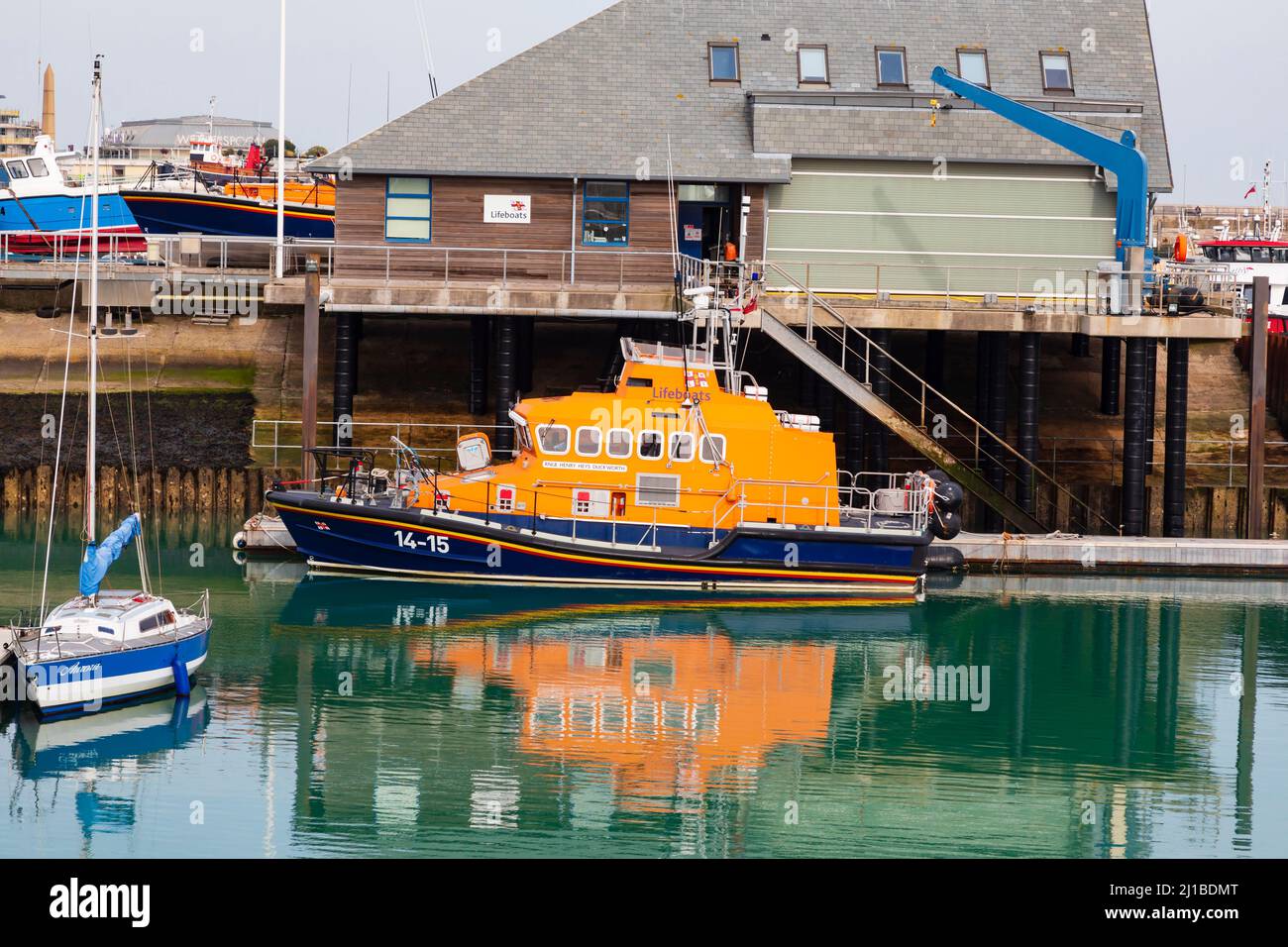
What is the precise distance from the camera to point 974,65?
35.8 metres

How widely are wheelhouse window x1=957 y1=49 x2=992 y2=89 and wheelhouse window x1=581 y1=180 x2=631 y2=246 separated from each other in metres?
7.62

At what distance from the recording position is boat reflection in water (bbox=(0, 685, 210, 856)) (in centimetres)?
→ 1777

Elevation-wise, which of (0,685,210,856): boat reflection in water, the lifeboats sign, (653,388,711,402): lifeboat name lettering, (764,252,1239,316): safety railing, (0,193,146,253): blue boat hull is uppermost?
(0,193,146,253): blue boat hull

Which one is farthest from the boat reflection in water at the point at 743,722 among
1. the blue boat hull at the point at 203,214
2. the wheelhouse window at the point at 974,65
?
the blue boat hull at the point at 203,214

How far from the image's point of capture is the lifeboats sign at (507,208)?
112 ft

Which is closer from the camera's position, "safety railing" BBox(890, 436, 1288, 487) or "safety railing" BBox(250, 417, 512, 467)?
"safety railing" BBox(250, 417, 512, 467)

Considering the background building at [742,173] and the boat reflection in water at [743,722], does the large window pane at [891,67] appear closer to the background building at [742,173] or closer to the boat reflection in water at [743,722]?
the background building at [742,173]

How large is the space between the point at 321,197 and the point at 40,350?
33.7 ft

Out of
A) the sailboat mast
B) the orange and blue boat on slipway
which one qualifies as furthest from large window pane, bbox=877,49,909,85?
the sailboat mast

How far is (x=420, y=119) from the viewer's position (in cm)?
3419

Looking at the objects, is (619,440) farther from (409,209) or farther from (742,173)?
(409,209)

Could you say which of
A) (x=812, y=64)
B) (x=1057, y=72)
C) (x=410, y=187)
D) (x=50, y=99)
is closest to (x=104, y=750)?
(x=410, y=187)

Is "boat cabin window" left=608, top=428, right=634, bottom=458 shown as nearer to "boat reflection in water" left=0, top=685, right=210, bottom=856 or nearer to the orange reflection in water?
the orange reflection in water
